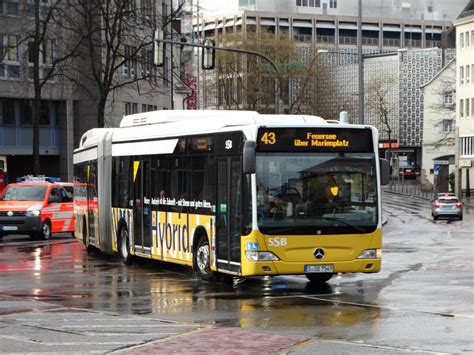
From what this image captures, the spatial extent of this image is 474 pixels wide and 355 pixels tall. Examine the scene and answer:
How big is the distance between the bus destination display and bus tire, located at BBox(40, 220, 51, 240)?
20.8m

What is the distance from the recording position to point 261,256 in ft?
62.6

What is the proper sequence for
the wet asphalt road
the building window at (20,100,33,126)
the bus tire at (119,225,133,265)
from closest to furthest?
the wet asphalt road < the bus tire at (119,225,133,265) < the building window at (20,100,33,126)

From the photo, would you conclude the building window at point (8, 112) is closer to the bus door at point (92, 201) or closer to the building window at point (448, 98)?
the bus door at point (92, 201)

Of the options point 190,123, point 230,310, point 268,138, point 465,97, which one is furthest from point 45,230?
point 465,97

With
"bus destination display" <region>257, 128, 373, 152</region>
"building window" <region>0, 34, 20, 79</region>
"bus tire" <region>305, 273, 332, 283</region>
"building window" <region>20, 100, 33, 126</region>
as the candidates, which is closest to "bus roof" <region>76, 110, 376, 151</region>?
"bus destination display" <region>257, 128, 373, 152</region>

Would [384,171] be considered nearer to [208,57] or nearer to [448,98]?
[208,57]

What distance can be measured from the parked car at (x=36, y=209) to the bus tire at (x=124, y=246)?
1212 cm

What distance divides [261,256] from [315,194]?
141 centimetres

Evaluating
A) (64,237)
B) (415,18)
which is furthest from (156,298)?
(415,18)

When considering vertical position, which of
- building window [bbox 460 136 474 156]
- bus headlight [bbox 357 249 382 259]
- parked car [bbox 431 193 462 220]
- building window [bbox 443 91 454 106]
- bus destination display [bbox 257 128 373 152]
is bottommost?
parked car [bbox 431 193 462 220]

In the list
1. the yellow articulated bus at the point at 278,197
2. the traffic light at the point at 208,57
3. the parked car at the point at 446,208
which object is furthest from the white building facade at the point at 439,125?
the yellow articulated bus at the point at 278,197

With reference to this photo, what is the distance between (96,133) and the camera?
29828mm

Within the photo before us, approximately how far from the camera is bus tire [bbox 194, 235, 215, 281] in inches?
834

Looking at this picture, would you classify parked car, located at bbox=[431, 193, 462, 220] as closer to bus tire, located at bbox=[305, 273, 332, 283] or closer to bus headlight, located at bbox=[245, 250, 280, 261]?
bus tire, located at bbox=[305, 273, 332, 283]
